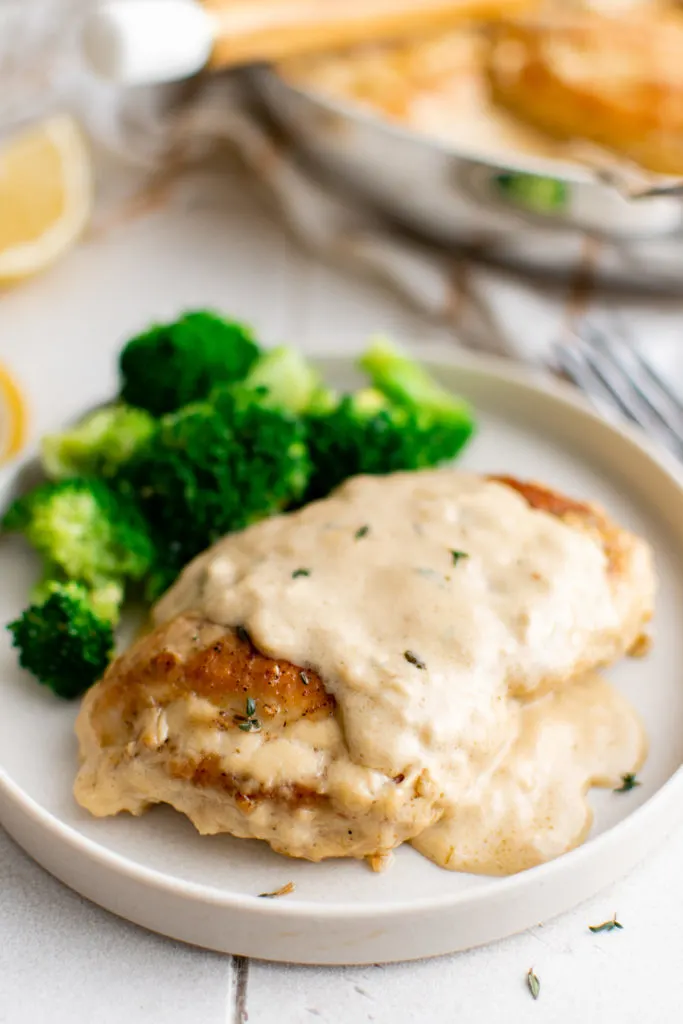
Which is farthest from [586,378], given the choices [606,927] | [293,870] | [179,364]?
[293,870]

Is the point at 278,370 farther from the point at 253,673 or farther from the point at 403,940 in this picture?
the point at 403,940

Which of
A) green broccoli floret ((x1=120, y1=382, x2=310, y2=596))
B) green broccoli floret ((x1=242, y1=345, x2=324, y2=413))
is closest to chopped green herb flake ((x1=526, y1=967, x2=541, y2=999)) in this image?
green broccoli floret ((x1=120, y1=382, x2=310, y2=596))

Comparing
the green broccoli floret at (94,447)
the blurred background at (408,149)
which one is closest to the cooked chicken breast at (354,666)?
the green broccoli floret at (94,447)

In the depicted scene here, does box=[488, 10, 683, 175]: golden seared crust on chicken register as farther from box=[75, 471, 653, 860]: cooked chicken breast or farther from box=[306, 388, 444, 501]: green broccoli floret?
box=[75, 471, 653, 860]: cooked chicken breast

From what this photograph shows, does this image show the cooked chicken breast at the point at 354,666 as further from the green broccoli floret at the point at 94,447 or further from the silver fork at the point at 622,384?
the silver fork at the point at 622,384

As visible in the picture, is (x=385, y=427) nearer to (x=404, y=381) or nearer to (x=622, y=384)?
(x=404, y=381)
